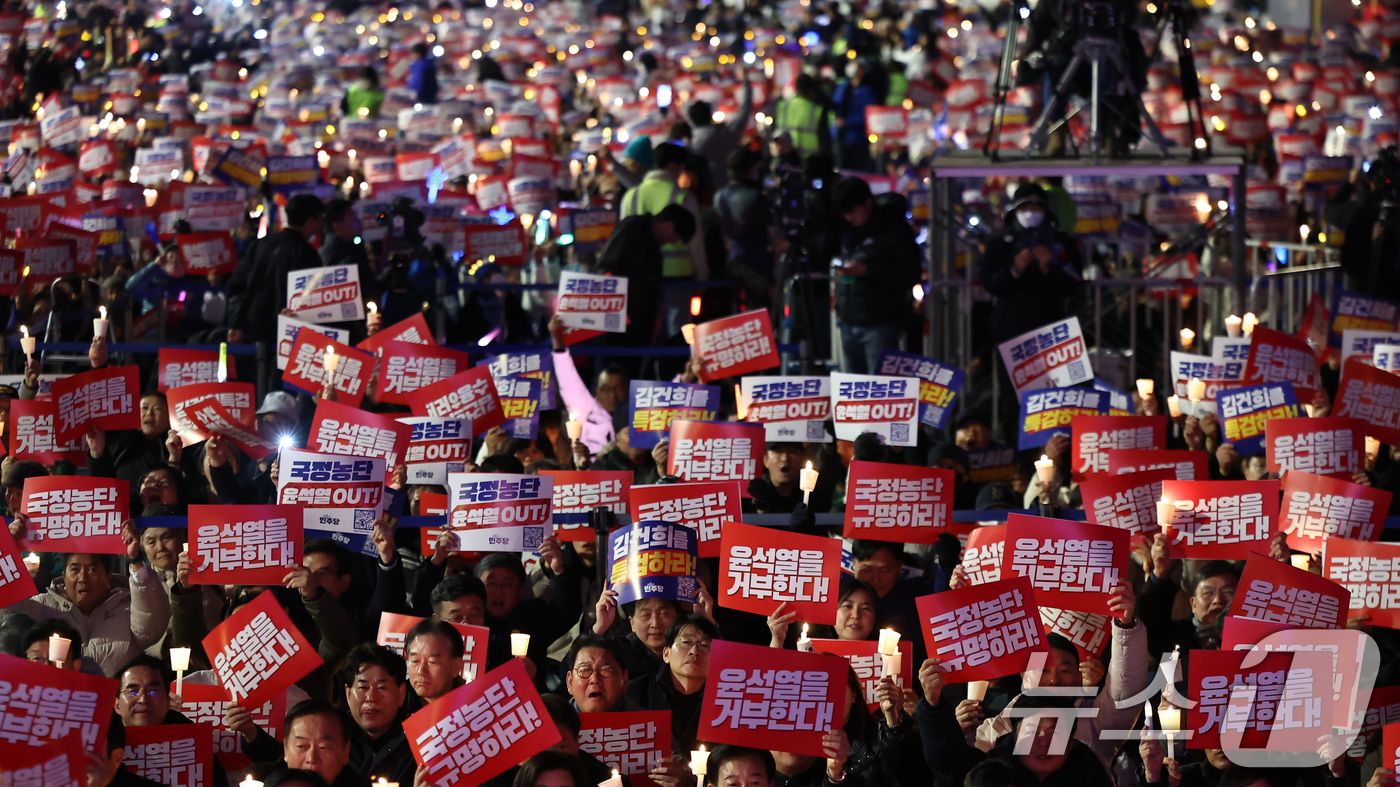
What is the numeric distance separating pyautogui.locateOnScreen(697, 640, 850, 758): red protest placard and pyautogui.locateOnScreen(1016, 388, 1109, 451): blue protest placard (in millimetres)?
3284

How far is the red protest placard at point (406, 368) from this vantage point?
383 inches

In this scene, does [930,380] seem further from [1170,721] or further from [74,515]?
[74,515]

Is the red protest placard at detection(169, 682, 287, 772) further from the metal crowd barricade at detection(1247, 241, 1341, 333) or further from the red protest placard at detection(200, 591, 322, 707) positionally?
the metal crowd barricade at detection(1247, 241, 1341, 333)

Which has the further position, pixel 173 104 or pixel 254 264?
pixel 173 104

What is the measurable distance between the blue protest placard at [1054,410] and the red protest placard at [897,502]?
1606 millimetres

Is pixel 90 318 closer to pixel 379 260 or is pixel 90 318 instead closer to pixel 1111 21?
pixel 379 260

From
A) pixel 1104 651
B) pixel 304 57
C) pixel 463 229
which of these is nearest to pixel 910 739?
pixel 1104 651

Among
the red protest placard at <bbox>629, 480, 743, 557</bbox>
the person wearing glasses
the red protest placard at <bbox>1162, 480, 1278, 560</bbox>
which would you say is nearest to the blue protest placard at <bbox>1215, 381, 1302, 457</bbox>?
the red protest placard at <bbox>1162, 480, 1278, 560</bbox>

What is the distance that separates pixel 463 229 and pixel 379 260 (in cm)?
115

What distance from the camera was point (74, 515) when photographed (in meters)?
7.62

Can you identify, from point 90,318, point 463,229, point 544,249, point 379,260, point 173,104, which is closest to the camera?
point 90,318

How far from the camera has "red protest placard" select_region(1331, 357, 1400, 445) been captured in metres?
9.24

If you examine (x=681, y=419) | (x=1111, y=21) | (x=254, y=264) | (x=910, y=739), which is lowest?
(x=910, y=739)

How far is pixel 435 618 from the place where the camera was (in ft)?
23.2
